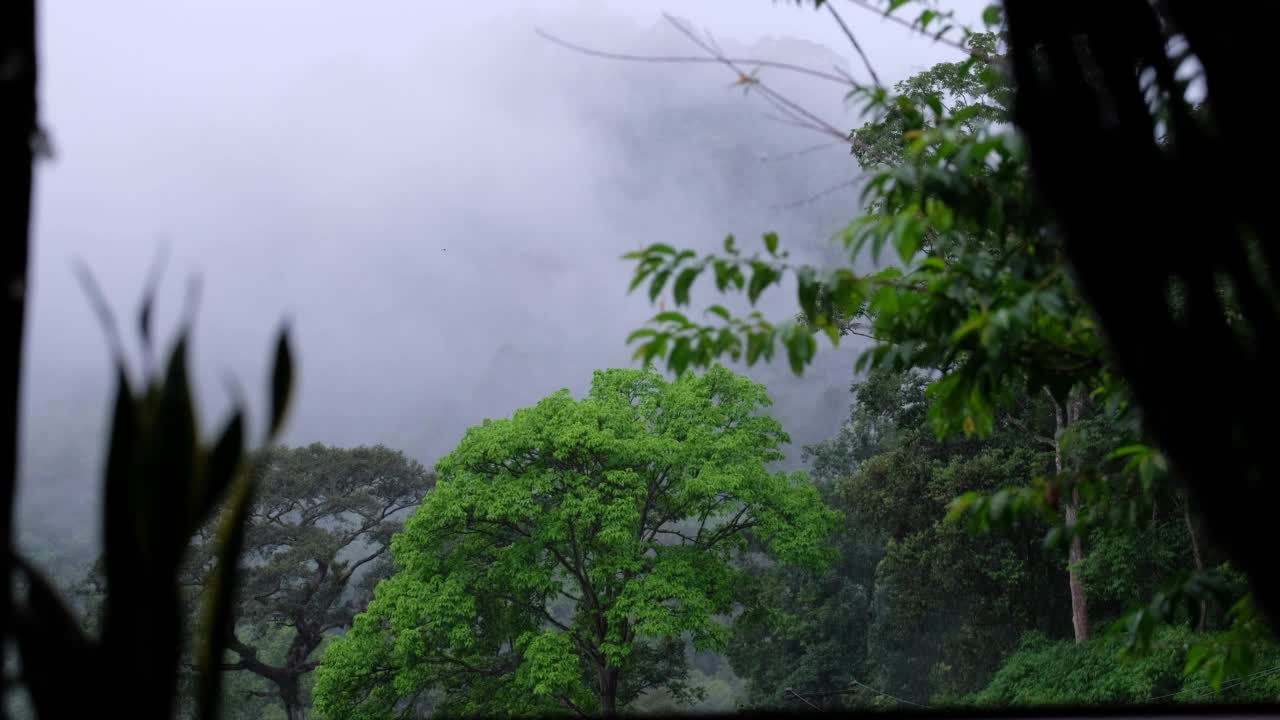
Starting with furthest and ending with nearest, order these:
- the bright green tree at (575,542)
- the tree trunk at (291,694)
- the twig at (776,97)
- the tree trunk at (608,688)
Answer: the tree trunk at (291,694) → the tree trunk at (608,688) → the bright green tree at (575,542) → the twig at (776,97)

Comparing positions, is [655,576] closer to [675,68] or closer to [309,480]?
[309,480]

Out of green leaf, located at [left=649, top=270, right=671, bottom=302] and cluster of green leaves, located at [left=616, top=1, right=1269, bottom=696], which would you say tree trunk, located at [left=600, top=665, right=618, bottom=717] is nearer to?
cluster of green leaves, located at [left=616, top=1, right=1269, bottom=696]

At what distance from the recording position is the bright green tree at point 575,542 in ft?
34.8

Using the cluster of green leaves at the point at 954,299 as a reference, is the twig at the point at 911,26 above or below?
above

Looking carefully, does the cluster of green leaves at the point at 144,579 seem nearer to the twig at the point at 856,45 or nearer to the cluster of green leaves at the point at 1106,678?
the twig at the point at 856,45

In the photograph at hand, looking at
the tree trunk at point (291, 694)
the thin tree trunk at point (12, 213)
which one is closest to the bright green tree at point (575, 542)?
the tree trunk at point (291, 694)

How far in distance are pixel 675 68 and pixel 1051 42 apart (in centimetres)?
6067

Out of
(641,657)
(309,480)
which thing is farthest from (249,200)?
(641,657)

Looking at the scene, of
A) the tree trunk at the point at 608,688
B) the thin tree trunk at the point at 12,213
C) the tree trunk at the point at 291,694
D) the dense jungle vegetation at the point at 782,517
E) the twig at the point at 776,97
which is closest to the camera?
the thin tree trunk at the point at 12,213

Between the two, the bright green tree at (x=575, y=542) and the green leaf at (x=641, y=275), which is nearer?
the green leaf at (x=641, y=275)

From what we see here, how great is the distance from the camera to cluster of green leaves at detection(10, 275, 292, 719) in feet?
2.33

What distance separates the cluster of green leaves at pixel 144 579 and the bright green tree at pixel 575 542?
32.2 ft

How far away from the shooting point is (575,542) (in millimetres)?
11492

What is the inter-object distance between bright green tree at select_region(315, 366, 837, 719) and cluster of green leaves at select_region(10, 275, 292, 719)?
9805 mm
